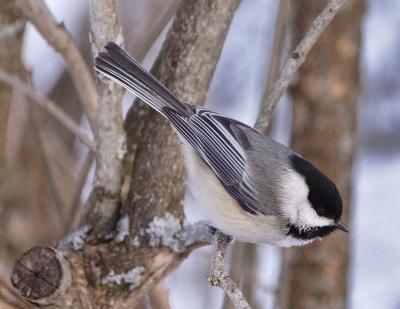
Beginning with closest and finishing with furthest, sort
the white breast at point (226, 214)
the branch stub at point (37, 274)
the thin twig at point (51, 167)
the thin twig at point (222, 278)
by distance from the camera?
the thin twig at point (222, 278) < the branch stub at point (37, 274) < the white breast at point (226, 214) < the thin twig at point (51, 167)

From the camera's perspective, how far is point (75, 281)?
5.73 ft

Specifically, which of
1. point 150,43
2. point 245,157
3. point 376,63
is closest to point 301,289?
point 245,157

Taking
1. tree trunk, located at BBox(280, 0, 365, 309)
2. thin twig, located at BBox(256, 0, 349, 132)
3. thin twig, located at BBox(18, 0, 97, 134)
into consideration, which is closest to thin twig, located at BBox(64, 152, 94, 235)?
thin twig, located at BBox(18, 0, 97, 134)

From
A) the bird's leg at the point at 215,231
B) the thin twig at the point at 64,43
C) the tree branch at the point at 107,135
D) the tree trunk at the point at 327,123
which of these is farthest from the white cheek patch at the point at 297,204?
the tree trunk at the point at 327,123

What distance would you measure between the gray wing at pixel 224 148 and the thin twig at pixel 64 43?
0.28 metres

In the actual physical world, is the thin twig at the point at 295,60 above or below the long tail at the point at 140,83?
above

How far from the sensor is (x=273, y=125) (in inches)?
115

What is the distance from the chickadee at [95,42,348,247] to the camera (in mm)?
1831

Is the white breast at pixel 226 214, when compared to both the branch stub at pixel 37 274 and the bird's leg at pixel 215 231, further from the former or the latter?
the branch stub at pixel 37 274

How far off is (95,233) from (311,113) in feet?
4.10

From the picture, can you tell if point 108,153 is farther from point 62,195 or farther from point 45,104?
point 62,195

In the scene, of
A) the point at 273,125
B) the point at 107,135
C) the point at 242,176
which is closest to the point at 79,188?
the point at 107,135

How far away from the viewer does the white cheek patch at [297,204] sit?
1850 millimetres

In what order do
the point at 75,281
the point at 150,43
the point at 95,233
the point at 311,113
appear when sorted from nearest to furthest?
the point at 75,281 → the point at 95,233 → the point at 150,43 → the point at 311,113
